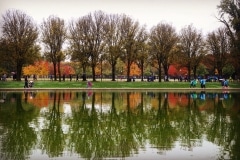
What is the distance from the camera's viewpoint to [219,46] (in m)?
81.4

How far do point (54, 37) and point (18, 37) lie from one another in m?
7.37

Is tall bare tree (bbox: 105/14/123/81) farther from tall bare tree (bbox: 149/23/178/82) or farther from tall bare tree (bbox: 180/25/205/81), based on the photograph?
tall bare tree (bbox: 180/25/205/81)

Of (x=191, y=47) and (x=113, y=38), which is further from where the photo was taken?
(x=191, y=47)

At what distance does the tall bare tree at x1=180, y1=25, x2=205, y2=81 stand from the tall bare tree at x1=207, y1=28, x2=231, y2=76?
2729 mm

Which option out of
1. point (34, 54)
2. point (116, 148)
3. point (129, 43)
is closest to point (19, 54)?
point (34, 54)

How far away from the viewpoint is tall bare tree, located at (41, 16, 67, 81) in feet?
229

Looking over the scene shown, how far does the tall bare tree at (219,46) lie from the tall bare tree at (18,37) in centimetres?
4052

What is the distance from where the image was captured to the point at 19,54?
65250mm

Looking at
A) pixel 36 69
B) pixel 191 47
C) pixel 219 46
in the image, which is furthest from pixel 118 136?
pixel 36 69

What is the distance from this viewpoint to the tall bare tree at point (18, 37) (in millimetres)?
64875

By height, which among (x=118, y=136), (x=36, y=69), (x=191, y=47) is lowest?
(x=118, y=136)

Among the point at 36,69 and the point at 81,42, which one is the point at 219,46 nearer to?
the point at 81,42

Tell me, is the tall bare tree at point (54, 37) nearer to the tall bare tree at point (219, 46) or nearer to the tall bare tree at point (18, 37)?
the tall bare tree at point (18, 37)

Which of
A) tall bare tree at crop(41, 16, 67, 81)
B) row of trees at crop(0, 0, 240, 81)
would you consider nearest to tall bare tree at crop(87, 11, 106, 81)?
row of trees at crop(0, 0, 240, 81)
